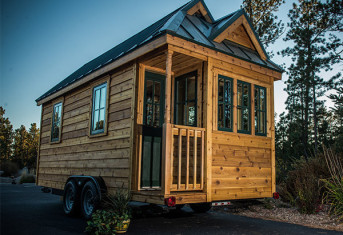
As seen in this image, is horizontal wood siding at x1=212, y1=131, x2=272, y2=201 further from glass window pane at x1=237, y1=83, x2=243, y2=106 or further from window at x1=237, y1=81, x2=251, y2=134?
glass window pane at x1=237, y1=83, x2=243, y2=106

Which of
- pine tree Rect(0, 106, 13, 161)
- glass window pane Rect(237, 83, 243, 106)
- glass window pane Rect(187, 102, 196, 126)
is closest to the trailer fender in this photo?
glass window pane Rect(187, 102, 196, 126)

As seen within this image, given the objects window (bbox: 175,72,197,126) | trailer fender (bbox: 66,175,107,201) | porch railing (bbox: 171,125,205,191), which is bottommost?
trailer fender (bbox: 66,175,107,201)

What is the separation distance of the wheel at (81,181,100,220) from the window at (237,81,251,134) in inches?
141

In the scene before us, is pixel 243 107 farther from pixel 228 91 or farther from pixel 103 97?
pixel 103 97

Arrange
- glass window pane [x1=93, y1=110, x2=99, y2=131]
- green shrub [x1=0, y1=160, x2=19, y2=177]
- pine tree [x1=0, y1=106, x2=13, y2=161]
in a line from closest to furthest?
glass window pane [x1=93, y1=110, x2=99, y2=131] → green shrub [x1=0, y1=160, x2=19, y2=177] → pine tree [x1=0, y1=106, x2=13, y2=161]

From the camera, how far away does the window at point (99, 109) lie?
26.3 ft

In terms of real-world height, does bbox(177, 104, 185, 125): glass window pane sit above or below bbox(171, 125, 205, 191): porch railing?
above

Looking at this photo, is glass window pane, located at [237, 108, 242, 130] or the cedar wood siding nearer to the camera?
the cedar wood siding

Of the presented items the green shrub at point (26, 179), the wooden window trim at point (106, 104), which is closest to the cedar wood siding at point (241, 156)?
the wooden window trim at point (106, 104)

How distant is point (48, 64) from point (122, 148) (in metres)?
3.45

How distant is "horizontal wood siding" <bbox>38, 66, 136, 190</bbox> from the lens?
274 inches

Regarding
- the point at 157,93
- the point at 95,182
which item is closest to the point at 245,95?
the point at 157,93

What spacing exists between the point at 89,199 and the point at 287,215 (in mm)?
4695

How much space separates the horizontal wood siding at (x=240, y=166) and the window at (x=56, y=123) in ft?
19.9
